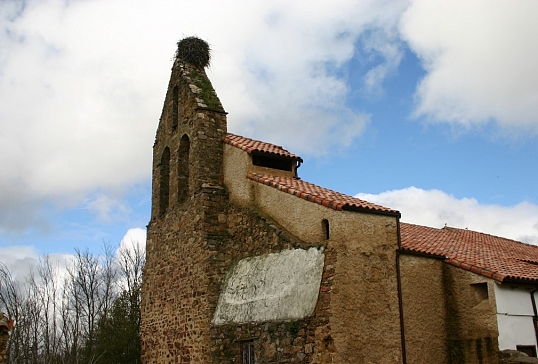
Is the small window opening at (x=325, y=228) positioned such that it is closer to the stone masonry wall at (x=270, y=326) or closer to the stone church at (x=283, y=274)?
the stone church at (x=283, y=274)

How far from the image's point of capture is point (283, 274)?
11.5 meters

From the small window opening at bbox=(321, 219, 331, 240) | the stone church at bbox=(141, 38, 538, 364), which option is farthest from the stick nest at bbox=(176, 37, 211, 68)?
the small window opening at bbox=(321, 219, 331, 240)

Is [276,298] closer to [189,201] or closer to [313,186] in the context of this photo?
[313,186]

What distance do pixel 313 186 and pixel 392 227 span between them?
2.47 metres

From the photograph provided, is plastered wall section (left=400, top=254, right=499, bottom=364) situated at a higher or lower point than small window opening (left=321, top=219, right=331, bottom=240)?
lower

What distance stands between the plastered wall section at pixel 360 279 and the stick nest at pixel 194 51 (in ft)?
24.8

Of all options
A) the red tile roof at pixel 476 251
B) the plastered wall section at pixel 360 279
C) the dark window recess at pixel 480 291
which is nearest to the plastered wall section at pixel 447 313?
the dark window recess at pixel 480 291

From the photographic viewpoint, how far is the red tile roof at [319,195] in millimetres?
10739

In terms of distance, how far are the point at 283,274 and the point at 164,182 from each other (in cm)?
731

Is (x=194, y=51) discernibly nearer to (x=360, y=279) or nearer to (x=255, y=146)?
(x=255, y=146)

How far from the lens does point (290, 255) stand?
11570 millimetres

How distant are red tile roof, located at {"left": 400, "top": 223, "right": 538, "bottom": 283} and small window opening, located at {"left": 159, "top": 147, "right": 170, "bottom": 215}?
7611 mm

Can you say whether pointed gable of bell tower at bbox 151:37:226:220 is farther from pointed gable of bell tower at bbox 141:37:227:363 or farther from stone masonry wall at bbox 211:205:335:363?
stone masonry wall at bbox 211:205:335:363

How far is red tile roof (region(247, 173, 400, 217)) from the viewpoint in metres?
10.7
